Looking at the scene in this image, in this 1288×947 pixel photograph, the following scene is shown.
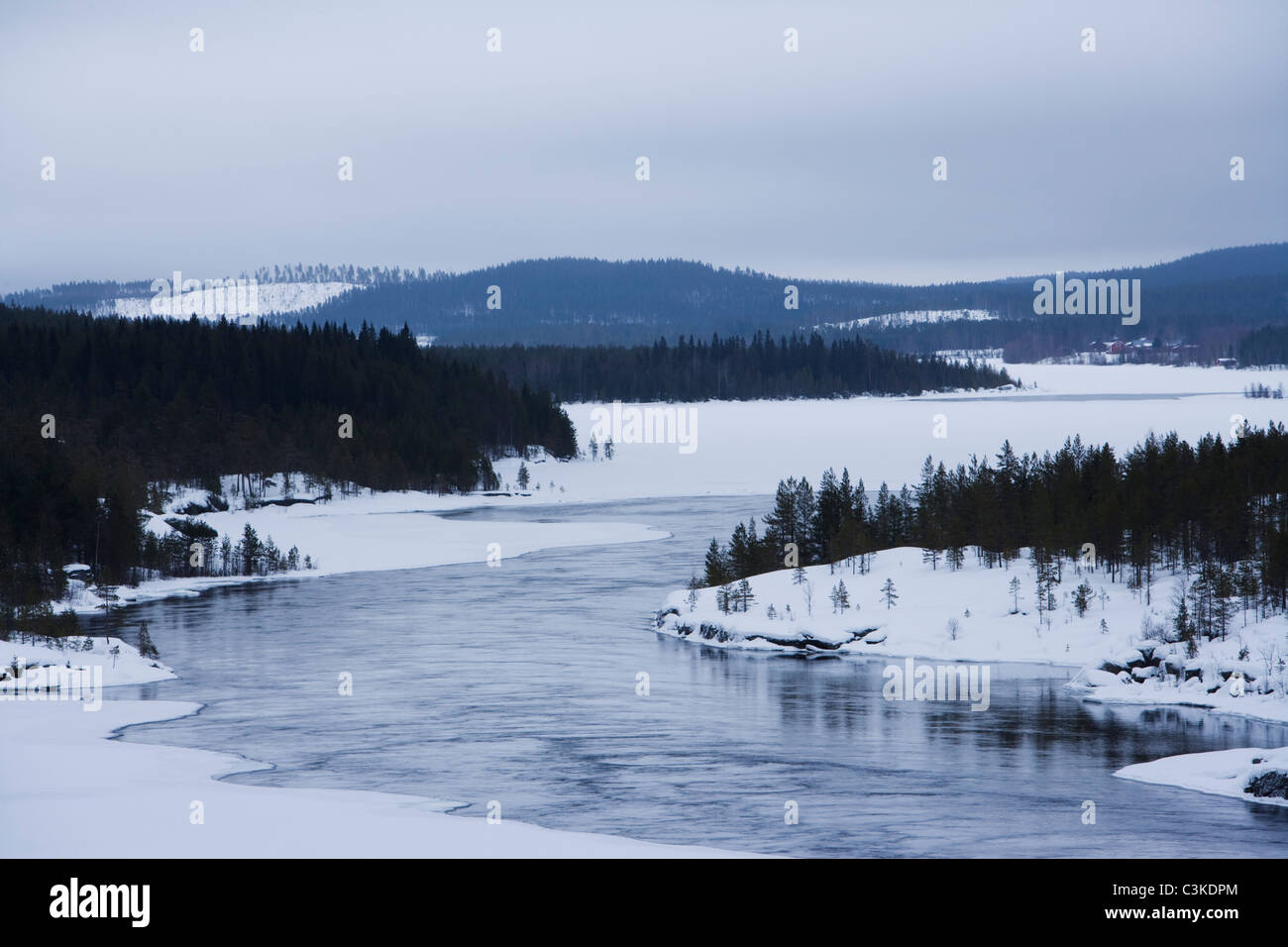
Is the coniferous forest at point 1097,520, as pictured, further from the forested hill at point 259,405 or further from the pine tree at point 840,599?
the forested hill at point 259,405

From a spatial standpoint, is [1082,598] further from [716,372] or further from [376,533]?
[716,372]

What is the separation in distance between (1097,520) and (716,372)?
152 metres

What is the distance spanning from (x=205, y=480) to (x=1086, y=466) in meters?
55.1

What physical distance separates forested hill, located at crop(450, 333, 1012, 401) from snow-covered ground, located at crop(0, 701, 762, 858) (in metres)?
147

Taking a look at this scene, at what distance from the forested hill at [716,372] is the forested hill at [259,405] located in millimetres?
56518

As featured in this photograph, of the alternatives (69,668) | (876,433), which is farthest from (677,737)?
(876,433)

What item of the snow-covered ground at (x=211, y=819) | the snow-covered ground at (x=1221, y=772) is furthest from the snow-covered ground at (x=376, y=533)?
the snow-covered ground at (x=1221, y=772)

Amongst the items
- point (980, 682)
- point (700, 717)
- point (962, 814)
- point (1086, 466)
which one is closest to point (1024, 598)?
point (980, 682)

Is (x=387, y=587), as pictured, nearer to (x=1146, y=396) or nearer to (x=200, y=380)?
(x=200, y=380)

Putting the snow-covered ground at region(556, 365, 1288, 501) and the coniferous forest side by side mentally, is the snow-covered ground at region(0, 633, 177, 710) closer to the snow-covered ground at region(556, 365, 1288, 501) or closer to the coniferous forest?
the coniferous forest

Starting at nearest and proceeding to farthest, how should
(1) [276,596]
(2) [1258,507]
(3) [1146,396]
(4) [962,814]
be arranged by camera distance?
1. (4) [962,814]
2. (2) [1258,507]
3. (1) [276,596]
4. (3) [1146,396]

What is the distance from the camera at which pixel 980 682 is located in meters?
29.1
